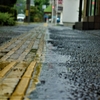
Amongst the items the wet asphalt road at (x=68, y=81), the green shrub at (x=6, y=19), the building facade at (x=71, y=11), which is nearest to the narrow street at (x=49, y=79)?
the wet asphalt road at (x=68, y=81)

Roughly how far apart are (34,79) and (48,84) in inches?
11.0

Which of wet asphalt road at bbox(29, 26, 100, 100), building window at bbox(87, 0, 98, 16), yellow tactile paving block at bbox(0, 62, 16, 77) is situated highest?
building window at bbox(87, 0, 98, 16)

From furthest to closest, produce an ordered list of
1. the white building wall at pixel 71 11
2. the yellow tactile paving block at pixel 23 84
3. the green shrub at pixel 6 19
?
the white building wall at pixel 71 11
the green shrub at pixel 6 19
the yellow tactile paving block at pixel 23 84

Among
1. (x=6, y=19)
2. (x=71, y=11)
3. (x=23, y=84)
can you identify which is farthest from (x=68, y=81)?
(x=71, y=11)

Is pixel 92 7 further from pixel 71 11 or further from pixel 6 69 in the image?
pixel 6 69

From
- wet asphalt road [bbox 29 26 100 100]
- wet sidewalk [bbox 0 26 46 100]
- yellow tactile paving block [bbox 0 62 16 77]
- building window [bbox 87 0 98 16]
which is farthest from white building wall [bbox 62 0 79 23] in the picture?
yellow tactile paving block [bbox 0 62 16 77]

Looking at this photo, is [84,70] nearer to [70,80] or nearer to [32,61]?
[70,80]

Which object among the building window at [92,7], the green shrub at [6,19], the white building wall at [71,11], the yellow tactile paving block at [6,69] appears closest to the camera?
the yellow tactile paving block at [6,69]

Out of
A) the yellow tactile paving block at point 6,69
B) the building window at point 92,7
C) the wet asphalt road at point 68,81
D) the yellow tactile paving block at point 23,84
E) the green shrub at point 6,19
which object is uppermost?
the building window at point 92,7

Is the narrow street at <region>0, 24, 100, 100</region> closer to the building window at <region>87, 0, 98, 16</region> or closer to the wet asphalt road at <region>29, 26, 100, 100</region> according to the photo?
the wet asphalt road at <region>29, 26, 100, 100</region>

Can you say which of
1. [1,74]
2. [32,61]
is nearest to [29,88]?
[1,74]

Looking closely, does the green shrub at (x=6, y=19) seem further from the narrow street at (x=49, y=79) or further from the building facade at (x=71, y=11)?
the narrow street at (x=49, y=79)

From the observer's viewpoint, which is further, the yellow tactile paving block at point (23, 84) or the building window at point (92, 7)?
the building window at point (92, 7)

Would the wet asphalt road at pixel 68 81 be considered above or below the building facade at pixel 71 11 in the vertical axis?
below
